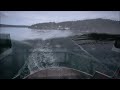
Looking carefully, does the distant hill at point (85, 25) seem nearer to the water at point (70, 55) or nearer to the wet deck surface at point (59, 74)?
the water at point (70, 55)

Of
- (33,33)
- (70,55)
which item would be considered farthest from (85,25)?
(33,33)

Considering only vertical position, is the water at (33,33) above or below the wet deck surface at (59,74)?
above

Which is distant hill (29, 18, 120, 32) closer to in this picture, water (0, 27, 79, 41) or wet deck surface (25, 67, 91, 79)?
water (0, 27, 79, 41)

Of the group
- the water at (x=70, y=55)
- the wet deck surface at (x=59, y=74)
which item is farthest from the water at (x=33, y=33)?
the wet deck surface at (x=59, y=74)

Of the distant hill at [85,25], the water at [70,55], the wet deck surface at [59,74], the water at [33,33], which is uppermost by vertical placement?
the distant hill at [85,25]

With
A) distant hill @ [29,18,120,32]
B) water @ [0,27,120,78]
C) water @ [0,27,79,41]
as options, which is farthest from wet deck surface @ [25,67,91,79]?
distant hill @ [29,18,120,32]

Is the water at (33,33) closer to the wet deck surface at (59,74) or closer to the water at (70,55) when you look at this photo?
the water at (70,55)
